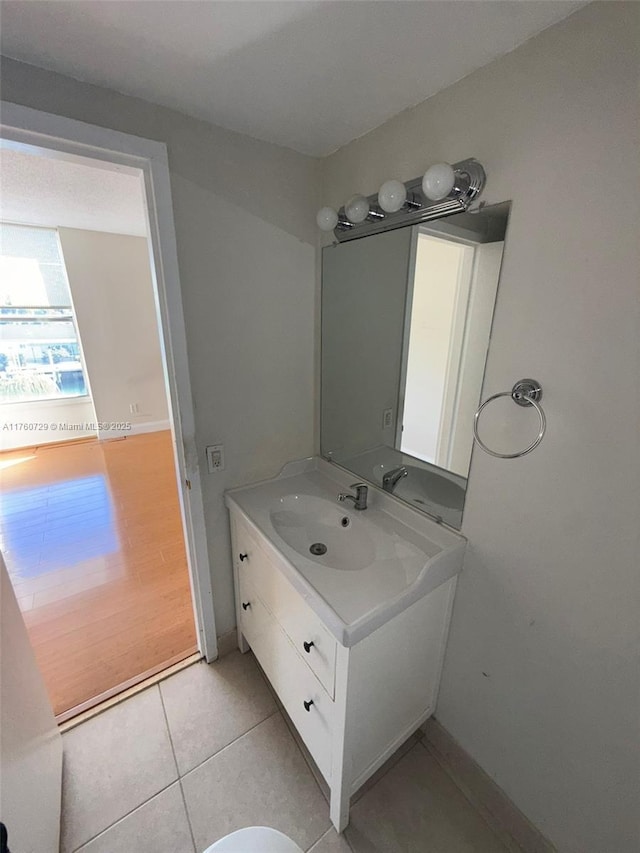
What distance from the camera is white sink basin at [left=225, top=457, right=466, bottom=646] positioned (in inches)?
36.0

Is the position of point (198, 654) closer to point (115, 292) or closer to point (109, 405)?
point (109, 405)

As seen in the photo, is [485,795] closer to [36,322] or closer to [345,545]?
[345,545]

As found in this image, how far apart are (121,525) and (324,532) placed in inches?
80.3

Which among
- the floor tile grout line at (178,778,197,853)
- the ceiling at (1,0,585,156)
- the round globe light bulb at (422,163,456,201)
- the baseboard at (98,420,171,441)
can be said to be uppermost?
the ceiling at (1,0,585,156)

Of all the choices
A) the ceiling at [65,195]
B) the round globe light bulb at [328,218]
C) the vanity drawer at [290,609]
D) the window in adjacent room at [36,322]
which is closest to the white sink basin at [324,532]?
the vanity drawer at [290,609]

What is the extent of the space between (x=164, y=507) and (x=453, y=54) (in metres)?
3.05

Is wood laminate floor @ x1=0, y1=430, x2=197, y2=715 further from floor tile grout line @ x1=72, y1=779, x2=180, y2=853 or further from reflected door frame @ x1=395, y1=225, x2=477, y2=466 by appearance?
reflected door frame @ x1=395, y1=225, x2=477, y2=466

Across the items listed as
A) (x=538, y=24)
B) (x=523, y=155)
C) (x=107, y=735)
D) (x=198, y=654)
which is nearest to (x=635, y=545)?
(x=523, y=155)

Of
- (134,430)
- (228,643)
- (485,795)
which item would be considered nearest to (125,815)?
(228,643)

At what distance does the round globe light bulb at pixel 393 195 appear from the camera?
955mm

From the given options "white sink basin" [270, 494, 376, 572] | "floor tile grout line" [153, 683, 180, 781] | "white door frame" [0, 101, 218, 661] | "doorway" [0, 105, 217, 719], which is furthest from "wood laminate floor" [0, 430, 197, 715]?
"white sink basin" [270, 494, 376, 572]

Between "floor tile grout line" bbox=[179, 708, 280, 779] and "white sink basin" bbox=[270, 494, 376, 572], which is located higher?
"white sink basin" bbox=[270, 494, 376, 572]

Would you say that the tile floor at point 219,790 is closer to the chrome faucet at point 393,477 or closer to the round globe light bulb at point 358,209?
the chrome faucet at point 393,477

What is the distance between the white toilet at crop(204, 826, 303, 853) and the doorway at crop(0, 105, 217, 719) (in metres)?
0.84
